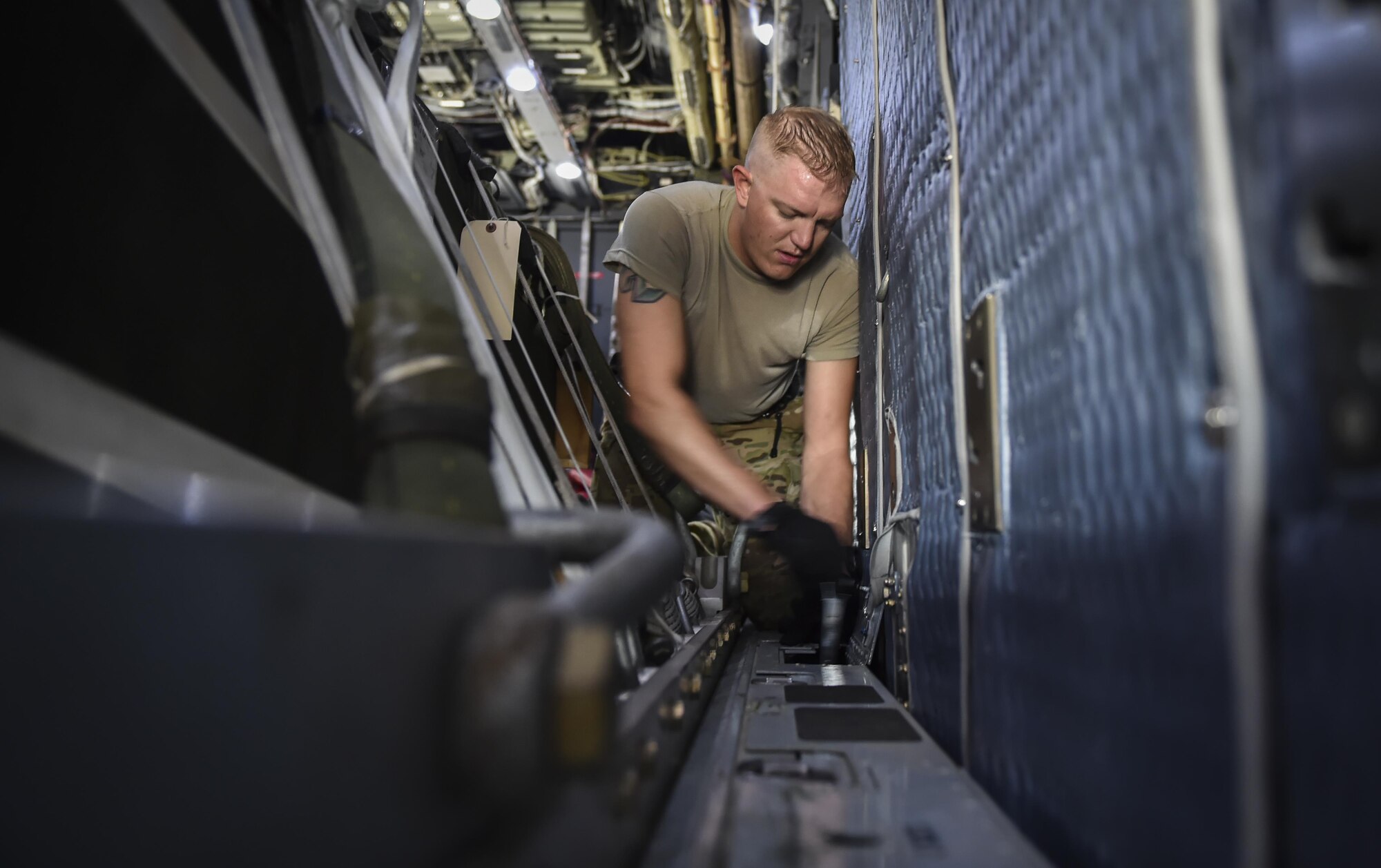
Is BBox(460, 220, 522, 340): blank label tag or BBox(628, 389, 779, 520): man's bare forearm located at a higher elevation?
BBox(460, 220, 522, 340): blank label tag

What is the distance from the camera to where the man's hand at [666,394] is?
179 centimetres

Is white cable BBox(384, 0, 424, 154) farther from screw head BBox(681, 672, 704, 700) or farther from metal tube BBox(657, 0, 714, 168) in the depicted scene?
metal tube BBox(657, 0, 714, 168)

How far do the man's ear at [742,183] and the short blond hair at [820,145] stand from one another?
15 cm

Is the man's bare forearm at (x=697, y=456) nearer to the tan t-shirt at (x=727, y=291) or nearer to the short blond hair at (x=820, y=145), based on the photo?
the tan t-shirt at (x=727, y=291)

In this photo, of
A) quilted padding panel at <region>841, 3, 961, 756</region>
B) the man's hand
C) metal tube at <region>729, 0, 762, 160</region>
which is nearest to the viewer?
quilted padding panel at <region>841, 3, 961, 756</region>

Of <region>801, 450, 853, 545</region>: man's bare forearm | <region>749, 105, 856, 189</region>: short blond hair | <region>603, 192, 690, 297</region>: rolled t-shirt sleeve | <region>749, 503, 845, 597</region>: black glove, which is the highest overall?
<region>749, 105, 856, 189</region>: short blond hair

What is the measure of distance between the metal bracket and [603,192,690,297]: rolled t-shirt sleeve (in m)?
1.16

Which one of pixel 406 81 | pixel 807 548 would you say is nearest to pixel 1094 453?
pixel 406 81

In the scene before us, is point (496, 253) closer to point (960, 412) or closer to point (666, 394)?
point (666, 394)

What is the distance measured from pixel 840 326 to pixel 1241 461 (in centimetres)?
176

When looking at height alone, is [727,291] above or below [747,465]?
above

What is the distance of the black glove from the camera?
1.51m

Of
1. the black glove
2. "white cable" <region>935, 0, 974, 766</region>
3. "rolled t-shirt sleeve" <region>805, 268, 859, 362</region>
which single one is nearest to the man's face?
"rolled t-shirt sleeve" <region>805, 268, 859, 362</region>

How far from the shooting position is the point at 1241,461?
1.09 ft
